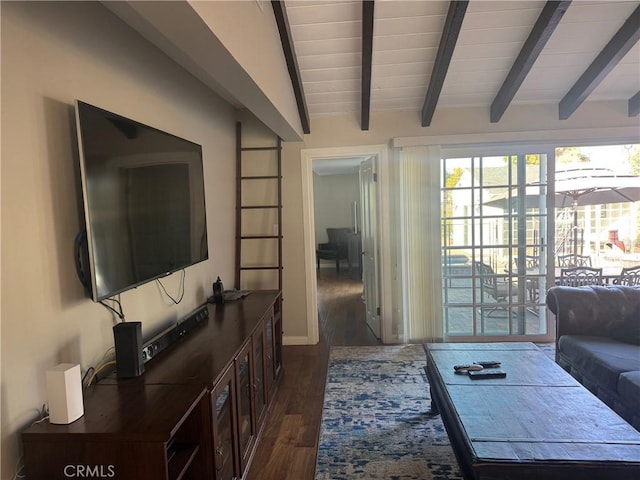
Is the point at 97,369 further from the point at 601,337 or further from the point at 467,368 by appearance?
the point at 601,337

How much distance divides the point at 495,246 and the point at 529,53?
1.77 m

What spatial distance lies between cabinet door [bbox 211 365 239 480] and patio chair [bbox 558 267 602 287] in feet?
12.6

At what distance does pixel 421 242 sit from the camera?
3975mm

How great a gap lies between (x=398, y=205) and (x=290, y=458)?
247cm

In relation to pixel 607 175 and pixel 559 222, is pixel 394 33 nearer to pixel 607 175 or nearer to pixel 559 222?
pixel 607 175

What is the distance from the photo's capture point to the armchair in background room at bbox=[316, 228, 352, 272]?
854 cm

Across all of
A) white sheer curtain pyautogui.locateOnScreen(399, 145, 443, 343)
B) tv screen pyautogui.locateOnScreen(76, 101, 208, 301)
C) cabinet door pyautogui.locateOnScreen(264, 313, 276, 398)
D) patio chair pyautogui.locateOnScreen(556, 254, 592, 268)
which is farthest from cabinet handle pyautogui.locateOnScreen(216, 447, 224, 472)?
patio chair pyautogui.locateOnScreen(556, 254, 592, 268)

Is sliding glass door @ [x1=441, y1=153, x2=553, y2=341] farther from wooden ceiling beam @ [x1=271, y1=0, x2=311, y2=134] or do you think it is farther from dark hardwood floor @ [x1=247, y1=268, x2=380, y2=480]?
wooden ceiling beam @ [x1=271, y1=0, x2=311, y2=134]

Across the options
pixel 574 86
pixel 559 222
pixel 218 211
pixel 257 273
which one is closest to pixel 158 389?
pixel 218 211

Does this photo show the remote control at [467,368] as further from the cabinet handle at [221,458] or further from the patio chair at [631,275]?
the patio chair at [631,275]

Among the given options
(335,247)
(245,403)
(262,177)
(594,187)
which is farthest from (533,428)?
(335,247)

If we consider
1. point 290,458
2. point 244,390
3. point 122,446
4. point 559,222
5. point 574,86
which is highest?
point 574,86

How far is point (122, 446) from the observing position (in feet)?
4.06

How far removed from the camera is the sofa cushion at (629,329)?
2799 mm
